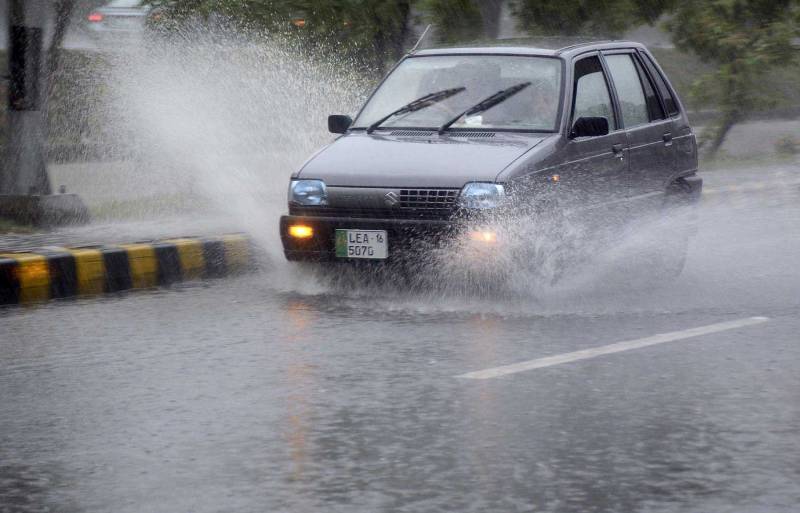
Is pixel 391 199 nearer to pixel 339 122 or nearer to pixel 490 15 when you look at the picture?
pixel 339 122

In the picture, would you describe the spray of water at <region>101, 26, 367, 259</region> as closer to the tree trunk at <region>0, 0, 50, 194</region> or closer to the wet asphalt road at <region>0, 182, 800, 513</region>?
the tree trunk at <region>0, 0, 50, 194</region>

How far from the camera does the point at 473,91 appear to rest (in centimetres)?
909

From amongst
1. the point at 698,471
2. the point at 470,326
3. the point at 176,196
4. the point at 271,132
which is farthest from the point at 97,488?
the point at 271,132

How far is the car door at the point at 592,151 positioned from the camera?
8547 millimetres

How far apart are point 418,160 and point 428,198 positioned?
34 cm

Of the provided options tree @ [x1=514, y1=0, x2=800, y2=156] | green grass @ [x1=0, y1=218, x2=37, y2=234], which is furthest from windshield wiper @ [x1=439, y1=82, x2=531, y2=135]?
tree @ [x1=514, y1=0, x2=800, y2=156]

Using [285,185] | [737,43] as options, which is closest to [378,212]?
[285,185]

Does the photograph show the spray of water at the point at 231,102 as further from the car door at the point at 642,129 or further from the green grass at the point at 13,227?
the car door at the point at 642,129

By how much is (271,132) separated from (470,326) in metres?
7.43

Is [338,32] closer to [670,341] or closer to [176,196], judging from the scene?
[176,196]

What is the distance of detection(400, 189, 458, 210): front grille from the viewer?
8039 mm

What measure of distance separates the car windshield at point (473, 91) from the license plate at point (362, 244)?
103 centimetres

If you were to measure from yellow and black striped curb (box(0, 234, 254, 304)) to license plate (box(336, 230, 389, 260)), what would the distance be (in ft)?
6.12

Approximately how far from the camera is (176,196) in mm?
13539
